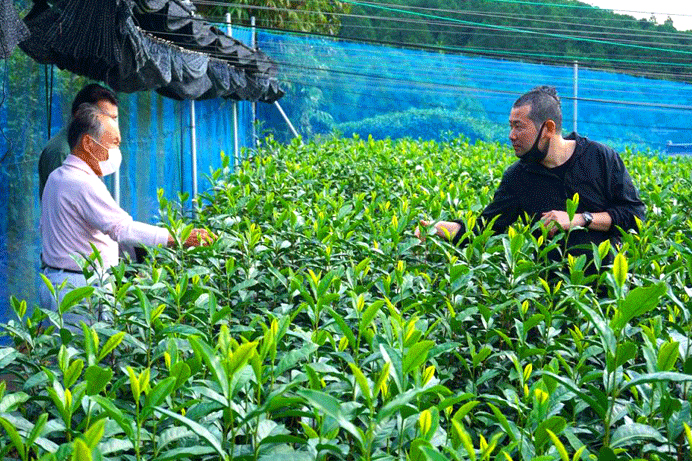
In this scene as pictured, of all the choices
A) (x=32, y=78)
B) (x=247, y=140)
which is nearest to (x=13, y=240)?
(x=32, y=78)

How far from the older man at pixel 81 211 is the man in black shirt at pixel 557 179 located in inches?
59.7

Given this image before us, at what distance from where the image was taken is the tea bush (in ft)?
5.63

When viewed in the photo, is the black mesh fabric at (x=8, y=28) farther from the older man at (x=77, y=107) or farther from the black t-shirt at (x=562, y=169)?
the black t-shirt at (x=562, y=169)

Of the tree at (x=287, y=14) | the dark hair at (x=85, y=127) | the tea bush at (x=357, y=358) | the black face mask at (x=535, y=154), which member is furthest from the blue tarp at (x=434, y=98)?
the tea bush at (x=357, y=358)

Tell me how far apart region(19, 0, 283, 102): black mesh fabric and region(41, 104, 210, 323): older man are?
140 centimetres

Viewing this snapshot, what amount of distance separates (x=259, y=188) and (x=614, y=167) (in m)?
2.90

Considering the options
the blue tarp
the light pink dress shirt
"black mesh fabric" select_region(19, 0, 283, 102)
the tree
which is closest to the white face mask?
the light pink dress shirt

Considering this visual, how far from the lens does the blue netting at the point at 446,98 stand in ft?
68.5

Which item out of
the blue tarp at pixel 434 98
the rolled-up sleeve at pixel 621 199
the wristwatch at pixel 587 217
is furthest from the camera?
the blue tarp at pixel 434 98

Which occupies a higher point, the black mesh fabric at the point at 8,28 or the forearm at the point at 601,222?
the black mesh fabric at the point at 8,28

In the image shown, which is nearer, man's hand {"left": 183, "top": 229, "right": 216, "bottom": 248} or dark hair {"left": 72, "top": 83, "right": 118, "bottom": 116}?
man's hand {"left": 183, "top": 229, "right": 216, "bottom": 248}

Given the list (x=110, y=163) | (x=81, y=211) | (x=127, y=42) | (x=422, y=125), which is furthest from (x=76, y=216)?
(x=422, y=125)

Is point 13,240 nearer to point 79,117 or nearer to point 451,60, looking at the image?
point 79,117

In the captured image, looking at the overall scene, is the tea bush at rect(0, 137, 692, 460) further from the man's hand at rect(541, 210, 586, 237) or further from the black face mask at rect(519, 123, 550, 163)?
the black face mask at rect(519, 123, 550, 163)
